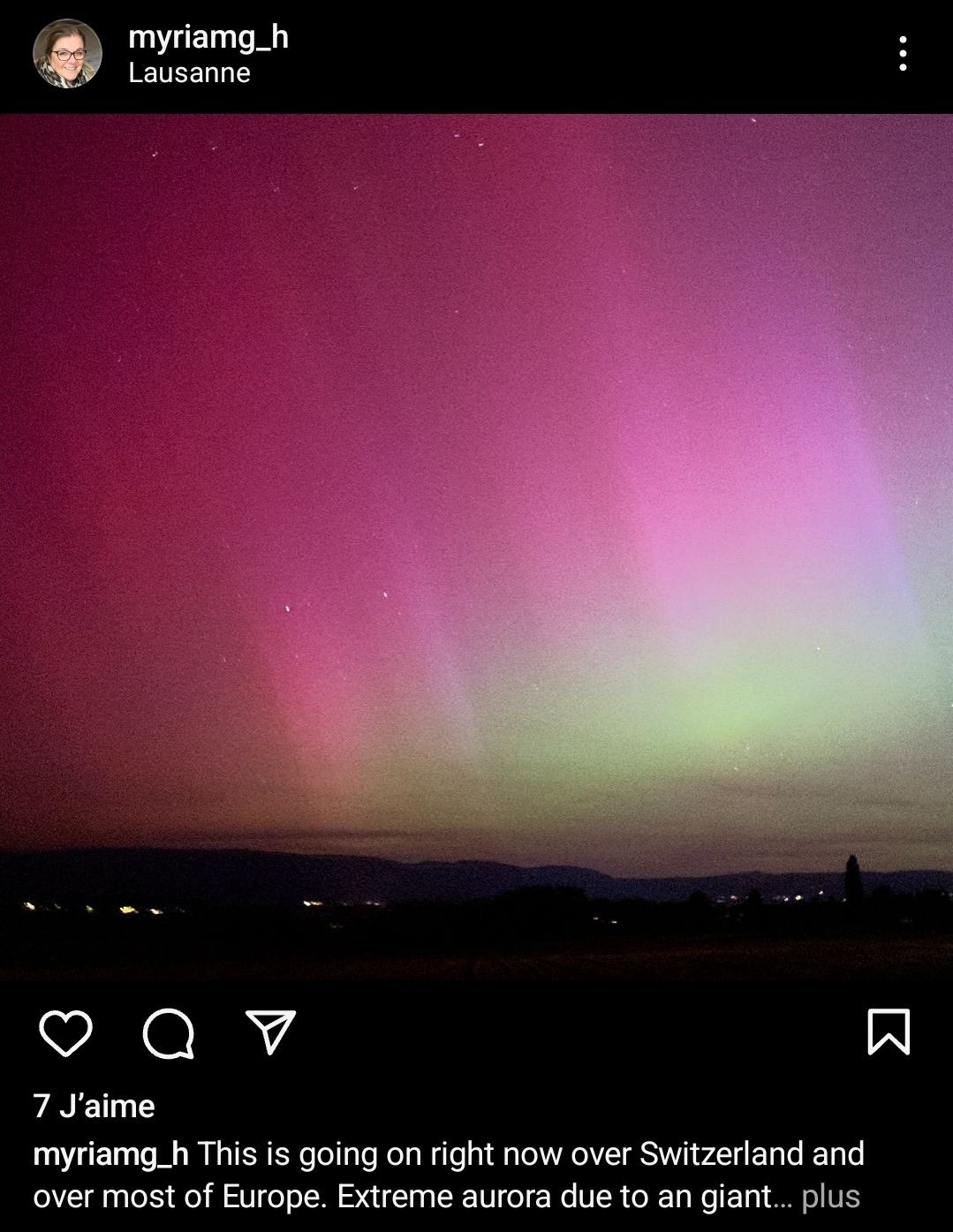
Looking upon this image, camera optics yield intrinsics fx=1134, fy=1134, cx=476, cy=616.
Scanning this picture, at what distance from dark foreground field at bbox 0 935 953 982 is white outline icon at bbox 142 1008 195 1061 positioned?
9.90m

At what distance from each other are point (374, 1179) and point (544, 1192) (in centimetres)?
94

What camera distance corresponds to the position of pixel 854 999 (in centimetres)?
677

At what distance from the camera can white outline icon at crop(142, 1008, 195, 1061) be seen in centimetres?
663

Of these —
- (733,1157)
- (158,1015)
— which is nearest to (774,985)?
(733,1157)
